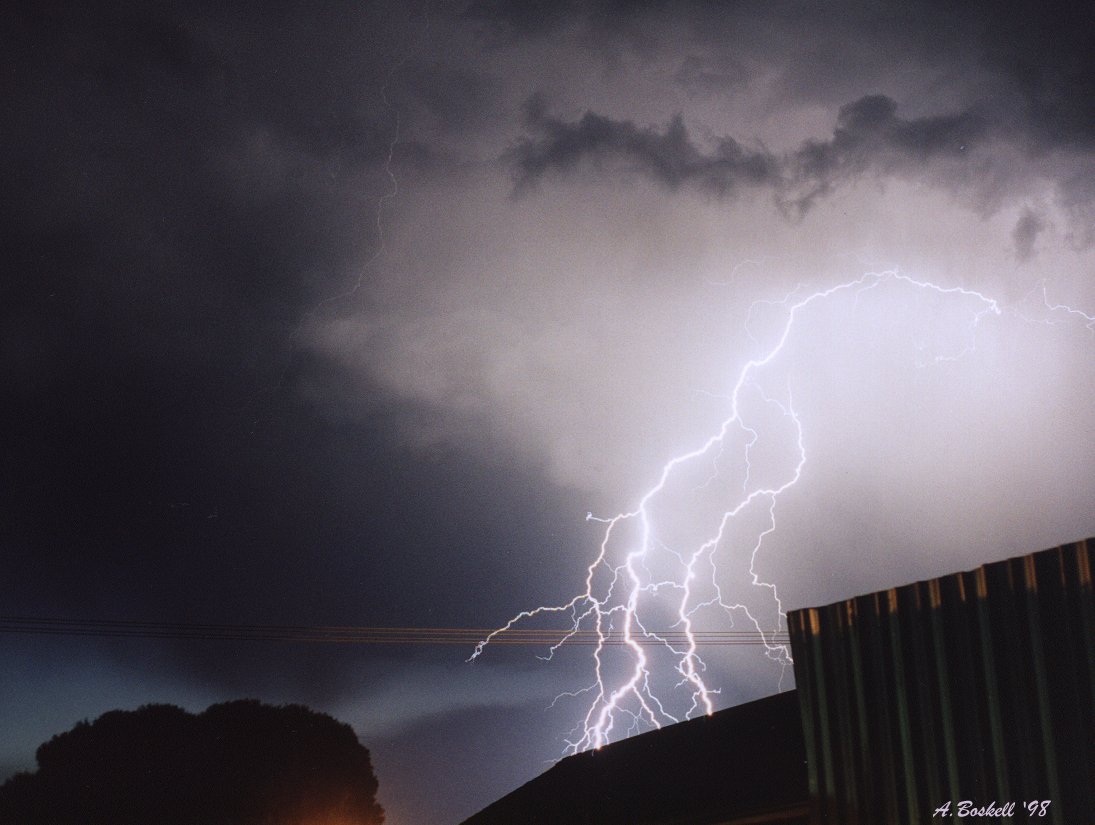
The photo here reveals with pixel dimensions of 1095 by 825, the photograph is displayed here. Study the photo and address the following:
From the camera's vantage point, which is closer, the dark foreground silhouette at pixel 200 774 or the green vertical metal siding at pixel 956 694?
the green vertical metal siding at pixel 956 694

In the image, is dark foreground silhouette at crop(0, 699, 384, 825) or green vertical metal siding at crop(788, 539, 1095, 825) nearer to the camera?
green vertical metal siding at crop(788, 539, 1095, 825)

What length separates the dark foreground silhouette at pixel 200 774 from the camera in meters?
27.9

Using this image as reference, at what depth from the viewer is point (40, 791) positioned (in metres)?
28.1

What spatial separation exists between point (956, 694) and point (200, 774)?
29.3 metres

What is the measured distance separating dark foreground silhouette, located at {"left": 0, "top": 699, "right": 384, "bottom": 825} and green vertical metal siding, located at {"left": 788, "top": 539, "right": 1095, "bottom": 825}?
26794 millimetres

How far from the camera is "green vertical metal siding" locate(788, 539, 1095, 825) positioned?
5969 millimetres

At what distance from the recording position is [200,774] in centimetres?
2992

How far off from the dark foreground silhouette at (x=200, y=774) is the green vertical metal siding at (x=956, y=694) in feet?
87.9

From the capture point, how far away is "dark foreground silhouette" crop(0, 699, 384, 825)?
27.9m

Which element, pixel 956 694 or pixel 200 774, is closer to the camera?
pixel 956 694

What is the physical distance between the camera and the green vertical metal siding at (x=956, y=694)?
19.6 ft

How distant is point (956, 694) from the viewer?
6711 mm

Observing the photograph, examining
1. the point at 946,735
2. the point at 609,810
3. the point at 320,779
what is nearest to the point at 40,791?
the point at 320,779

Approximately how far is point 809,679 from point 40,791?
1137 inches
